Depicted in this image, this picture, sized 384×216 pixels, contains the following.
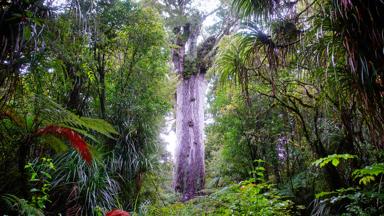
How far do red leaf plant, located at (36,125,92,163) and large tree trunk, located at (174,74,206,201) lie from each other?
4724mm

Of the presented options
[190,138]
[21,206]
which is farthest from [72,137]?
[190,138]

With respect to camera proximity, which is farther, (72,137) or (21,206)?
(72,137)

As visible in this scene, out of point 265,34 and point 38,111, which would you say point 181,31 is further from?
point 38,111

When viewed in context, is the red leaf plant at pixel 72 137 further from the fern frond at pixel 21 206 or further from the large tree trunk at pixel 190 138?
the large tree trunk at pixel 190 138

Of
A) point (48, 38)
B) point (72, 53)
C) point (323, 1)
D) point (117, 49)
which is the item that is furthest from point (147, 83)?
point (323, 1)

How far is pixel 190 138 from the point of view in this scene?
909cm

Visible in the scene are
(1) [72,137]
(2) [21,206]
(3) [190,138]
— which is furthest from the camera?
(3) [190,138]

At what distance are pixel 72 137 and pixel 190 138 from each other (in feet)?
18.3

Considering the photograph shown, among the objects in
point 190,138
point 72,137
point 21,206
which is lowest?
point 21,206

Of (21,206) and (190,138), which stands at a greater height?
(190,138)

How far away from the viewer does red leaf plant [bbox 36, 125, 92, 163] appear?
12.0ft

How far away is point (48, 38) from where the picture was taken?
3525 mm

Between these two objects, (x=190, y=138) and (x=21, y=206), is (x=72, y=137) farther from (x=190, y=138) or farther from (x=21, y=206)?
(x=190, y=138)

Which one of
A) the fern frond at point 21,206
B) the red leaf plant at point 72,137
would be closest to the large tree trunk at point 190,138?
the red leaf plant at point 72,137
